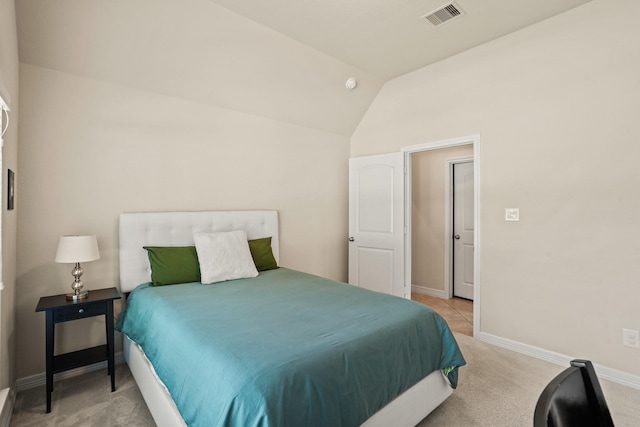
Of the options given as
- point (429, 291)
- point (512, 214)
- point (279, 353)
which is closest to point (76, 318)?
point (279, 353)

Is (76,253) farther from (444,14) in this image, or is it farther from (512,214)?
(512,214)

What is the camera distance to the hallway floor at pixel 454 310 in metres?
3.56

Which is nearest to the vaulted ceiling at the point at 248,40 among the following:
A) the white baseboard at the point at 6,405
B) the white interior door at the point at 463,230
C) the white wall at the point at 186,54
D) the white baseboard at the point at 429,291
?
the white wall at the point at 186,54

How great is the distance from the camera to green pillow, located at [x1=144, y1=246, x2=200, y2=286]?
2654mm

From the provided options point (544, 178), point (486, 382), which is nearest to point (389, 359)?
point (486, 382)

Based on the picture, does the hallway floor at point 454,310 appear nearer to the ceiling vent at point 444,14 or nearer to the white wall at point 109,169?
the white wall at point 109,169

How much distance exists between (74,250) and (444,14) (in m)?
3.41

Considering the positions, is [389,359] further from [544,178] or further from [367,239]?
[367,239]

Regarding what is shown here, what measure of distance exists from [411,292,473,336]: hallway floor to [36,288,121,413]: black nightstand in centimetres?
325

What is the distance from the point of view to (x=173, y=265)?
8.93ft

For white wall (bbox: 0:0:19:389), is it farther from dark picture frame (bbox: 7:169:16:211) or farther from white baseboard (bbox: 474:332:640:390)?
white baseboard (bbox: 474:332:640:390)

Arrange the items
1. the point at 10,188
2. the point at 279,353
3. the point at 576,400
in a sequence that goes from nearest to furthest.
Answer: the point at 576,400
the point at 279,353
the point at 10,188

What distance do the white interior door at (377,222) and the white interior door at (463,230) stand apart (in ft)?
4.38

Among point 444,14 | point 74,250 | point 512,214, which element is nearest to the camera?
point 74,250
